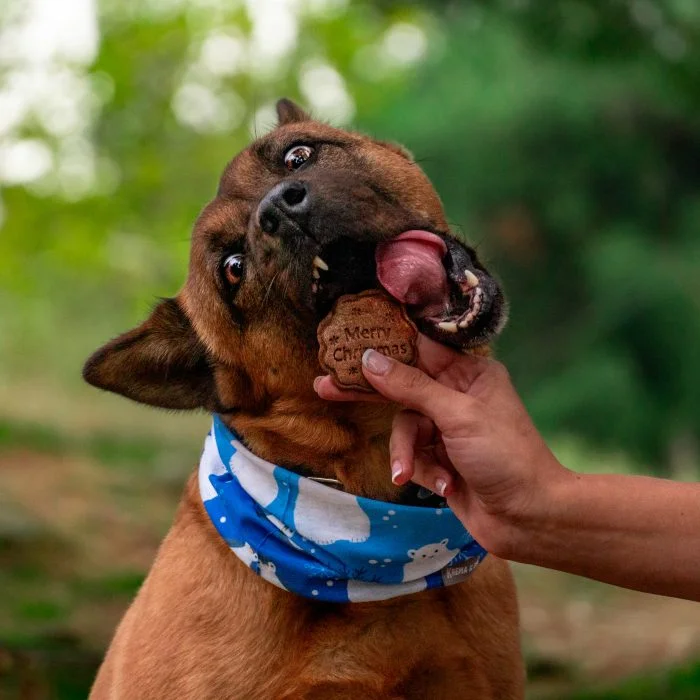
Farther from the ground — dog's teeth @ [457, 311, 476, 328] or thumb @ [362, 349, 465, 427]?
dog's teeth @ [457, 311, 476, 328]

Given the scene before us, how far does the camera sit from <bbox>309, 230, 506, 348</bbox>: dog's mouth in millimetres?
2818

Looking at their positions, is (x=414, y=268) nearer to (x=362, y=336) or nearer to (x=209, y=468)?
(x=362, y=336)

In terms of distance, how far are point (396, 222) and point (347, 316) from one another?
16.6 inches

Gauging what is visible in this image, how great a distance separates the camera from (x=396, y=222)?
3.21 meters

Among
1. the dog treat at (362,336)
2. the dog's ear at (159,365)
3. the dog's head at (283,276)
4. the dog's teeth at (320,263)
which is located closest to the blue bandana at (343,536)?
the dog's head at (283,276)

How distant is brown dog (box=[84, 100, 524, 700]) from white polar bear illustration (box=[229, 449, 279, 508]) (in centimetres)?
10

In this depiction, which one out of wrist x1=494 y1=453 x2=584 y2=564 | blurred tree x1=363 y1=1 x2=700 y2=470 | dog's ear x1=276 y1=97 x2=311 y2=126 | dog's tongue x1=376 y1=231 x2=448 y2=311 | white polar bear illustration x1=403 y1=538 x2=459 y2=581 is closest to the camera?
wrist x1=494 y1=453 x2=584 y2=564

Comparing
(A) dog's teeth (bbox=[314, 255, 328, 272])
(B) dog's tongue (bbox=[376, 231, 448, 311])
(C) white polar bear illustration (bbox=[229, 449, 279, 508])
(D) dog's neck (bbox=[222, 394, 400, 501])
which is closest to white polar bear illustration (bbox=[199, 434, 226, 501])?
(C) white polar bear illustration (bbox=[229, 449, 279, 508])

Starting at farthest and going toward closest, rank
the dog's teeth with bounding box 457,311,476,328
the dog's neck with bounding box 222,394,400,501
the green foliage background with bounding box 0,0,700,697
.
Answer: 1. the green foliage background with bounding box 0,0,700,697
2. the dog's neck with bounding box 222,394,400,501
3. the dog's teeth with bounding box 457,311,476,328

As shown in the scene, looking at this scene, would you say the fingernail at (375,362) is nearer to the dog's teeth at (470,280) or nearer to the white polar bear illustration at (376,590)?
the dog's teeth at (470,280)

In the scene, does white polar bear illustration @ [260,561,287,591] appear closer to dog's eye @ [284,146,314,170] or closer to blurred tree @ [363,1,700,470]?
dog's eye @ [284,146,314,170]

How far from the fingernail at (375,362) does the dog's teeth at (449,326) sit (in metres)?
0.23

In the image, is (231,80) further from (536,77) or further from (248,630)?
(248,630)

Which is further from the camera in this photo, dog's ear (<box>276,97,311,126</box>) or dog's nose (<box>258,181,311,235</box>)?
dog's ear (<box>276,97,311,126</box>)
